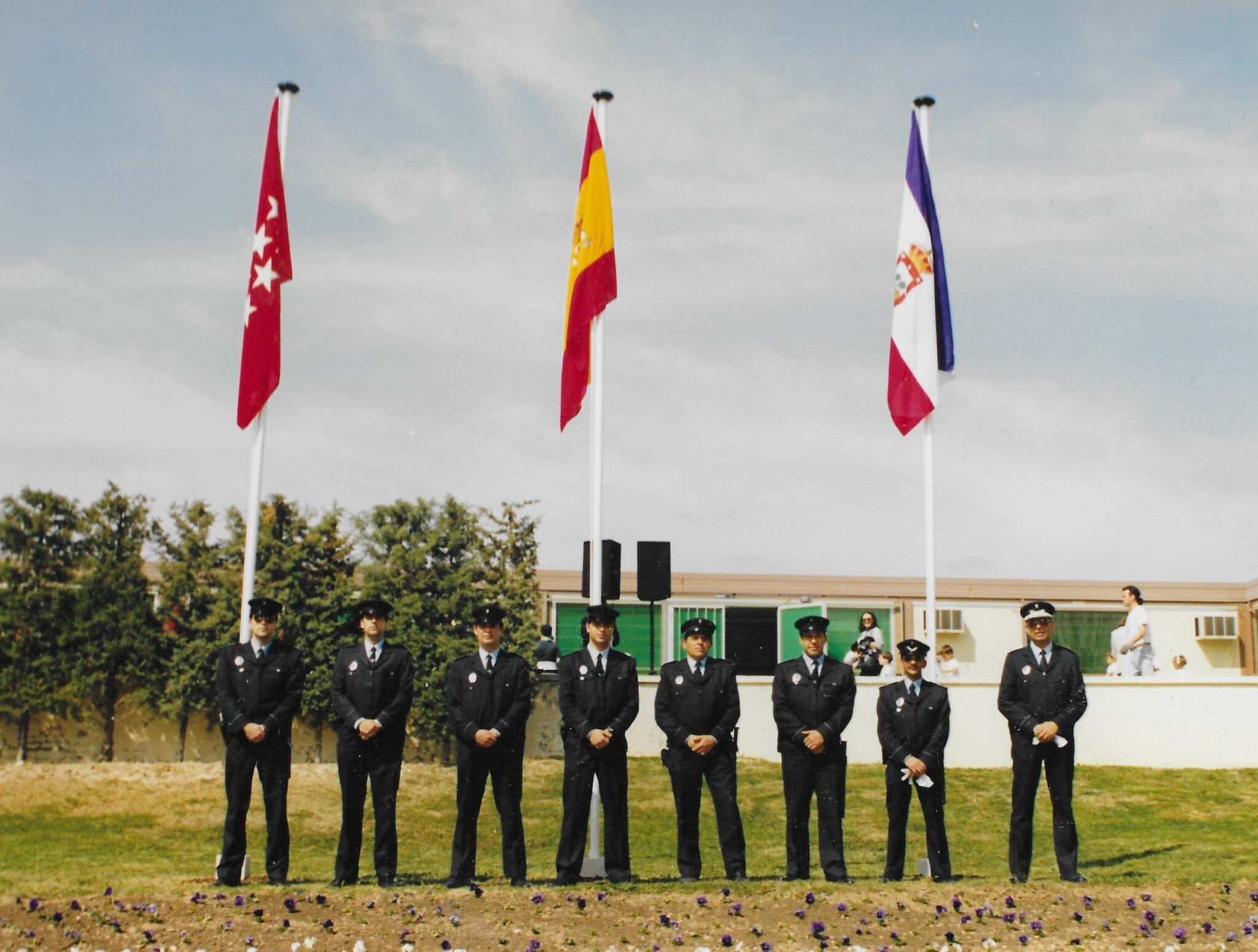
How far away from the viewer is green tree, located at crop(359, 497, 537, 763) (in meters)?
25.3

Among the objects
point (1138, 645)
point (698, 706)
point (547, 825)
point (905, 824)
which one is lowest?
point (547, 825)

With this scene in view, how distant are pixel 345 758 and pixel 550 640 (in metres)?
11.8

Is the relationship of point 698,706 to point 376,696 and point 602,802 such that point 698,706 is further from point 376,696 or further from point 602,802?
point 376,696

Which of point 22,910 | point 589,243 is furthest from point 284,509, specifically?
point 22,910

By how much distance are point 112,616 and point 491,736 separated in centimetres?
1894

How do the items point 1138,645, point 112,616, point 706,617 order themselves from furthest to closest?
point 706,617
point 112,616
point 1138,645

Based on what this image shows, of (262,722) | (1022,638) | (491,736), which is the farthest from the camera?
(1022,638)

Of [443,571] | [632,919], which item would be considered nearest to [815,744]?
[632,919]

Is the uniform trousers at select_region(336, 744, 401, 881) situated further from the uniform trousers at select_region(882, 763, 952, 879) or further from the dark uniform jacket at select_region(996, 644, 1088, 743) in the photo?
the dark uniform jacket at select_region(996, 644, 1088, 743)

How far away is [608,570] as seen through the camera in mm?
10781

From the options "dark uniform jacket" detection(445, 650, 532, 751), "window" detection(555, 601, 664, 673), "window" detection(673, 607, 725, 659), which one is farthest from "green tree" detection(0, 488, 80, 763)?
"dark uniform jacket" detection(445, 650, 532, 751)

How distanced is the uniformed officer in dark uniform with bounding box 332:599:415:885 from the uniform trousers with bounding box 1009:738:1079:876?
458 centimetres

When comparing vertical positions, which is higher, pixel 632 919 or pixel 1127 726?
pixel 1127 726

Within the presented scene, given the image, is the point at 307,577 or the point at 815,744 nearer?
the point at 815,744
